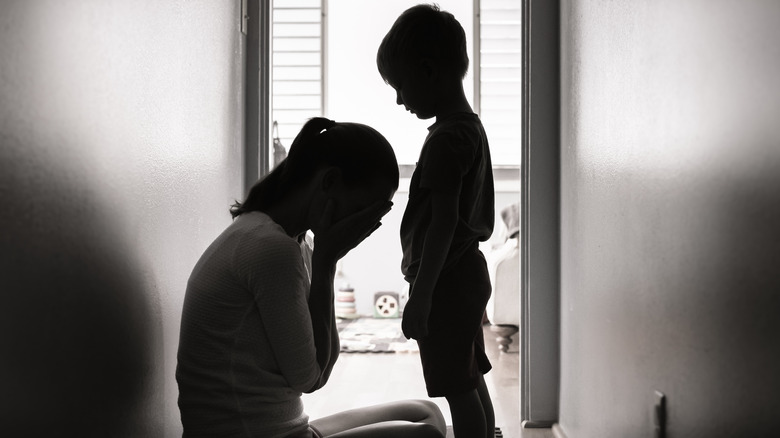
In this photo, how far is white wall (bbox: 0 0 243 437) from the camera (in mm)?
789

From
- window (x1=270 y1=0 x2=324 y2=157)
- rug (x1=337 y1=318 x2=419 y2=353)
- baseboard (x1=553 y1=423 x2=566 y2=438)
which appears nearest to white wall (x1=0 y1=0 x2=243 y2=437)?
baseboard (x1=553 y1=423 x2=566 y2=438)

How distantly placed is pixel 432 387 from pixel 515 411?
1.05 metres

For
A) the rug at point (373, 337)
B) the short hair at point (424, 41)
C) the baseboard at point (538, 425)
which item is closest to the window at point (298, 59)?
the rug at point (373, 337)

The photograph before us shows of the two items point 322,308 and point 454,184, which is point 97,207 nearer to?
point 322,308

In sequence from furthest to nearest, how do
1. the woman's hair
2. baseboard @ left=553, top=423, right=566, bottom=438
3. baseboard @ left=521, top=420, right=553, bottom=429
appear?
baseboard @ left=521, top=420, right=553, bottom=429 → baseboard @ left=553, top=423, right=566, bottom=438 → the woman's hair

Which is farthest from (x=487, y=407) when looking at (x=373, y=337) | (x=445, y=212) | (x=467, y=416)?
(x=373, y=337)

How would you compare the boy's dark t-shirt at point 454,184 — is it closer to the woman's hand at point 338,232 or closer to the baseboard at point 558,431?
the woman's hand at point 338,232

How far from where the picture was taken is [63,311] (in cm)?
91

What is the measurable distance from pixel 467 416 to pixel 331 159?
57cm

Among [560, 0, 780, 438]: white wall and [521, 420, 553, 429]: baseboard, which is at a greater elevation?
[560, 0, 780, 438]: white wall

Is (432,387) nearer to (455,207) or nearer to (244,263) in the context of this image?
(455,207)

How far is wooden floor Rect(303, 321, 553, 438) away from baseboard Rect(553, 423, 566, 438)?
0.02 m

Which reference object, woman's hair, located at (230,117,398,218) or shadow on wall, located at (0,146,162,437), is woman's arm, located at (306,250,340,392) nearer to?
woman's hair, located at (230,117,398,218)

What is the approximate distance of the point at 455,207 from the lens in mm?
1326
